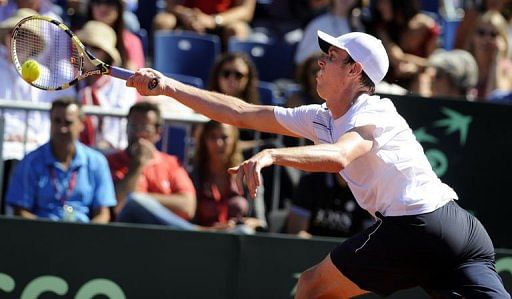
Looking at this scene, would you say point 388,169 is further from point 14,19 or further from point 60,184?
point 14,19

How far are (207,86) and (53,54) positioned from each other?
3152 mm

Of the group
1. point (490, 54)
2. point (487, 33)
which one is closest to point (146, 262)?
point (490, 54)

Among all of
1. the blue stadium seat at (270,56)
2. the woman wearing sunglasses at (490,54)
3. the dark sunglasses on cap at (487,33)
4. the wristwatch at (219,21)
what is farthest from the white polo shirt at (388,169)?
the wristwatch at (219,21)

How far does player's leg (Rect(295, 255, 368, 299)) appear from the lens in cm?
562

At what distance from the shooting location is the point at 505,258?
292 inches

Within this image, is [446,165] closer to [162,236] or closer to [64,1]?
[162,236]

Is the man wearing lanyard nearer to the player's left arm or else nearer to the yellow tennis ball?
the yellow tennis ball

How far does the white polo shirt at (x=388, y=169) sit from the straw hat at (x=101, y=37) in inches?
144

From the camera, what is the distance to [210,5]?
34.9 ft

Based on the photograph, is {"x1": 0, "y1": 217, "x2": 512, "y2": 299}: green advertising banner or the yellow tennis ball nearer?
the yellow tennis ball

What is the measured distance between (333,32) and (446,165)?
8.53 ft

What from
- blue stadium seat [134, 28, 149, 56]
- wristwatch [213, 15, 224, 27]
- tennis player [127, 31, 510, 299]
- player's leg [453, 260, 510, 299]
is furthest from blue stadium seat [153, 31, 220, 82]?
player's leg [453, 260, 510, 299]

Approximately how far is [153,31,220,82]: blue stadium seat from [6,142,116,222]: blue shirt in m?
2.13

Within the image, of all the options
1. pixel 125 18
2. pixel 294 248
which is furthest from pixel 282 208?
pixel 125 18
